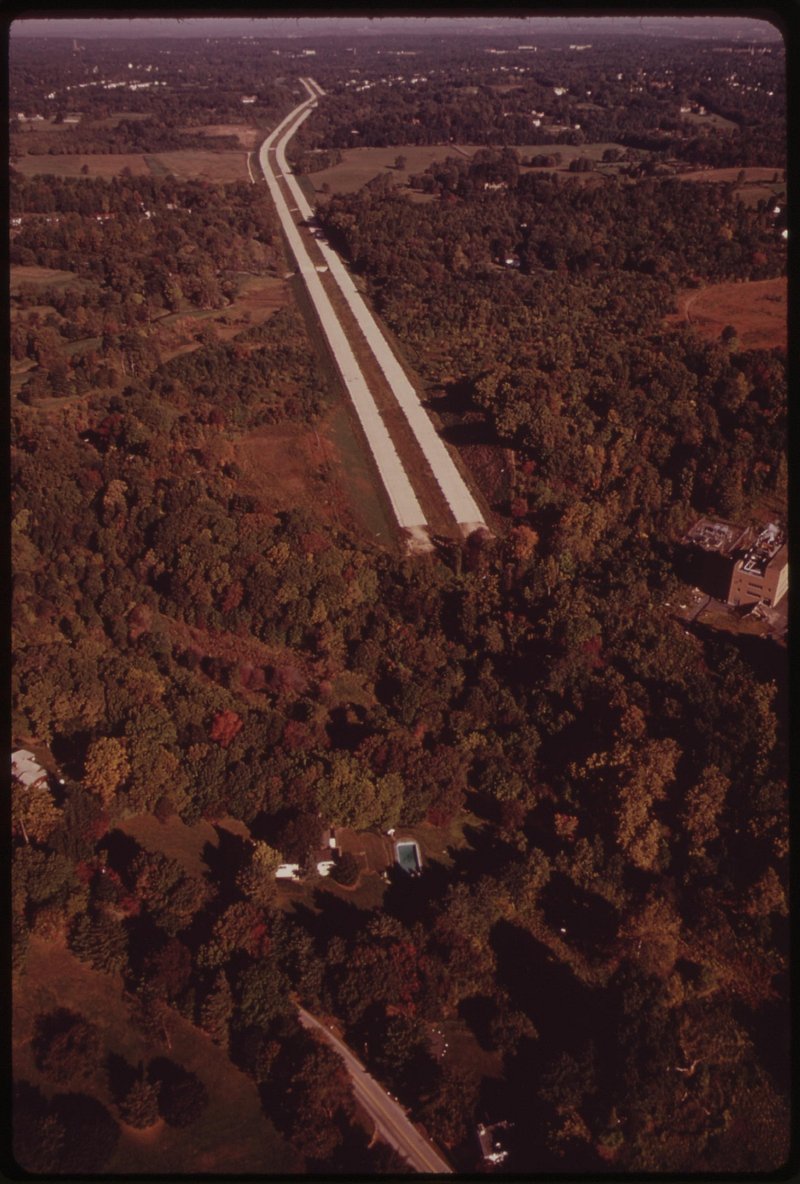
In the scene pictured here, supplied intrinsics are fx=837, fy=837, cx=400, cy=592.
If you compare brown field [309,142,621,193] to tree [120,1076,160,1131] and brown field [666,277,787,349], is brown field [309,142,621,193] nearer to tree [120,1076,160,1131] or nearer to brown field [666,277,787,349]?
brown field [666,277,787,349]

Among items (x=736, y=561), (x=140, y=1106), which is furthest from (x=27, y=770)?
(x=736, y=561)

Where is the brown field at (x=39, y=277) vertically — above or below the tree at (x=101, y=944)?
above

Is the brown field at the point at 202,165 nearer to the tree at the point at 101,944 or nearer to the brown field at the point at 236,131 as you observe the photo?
the brown field at the point at 236,131

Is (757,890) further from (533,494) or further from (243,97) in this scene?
(243,97)

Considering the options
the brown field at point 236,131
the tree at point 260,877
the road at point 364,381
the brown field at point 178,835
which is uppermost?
the brown field at point 236,131

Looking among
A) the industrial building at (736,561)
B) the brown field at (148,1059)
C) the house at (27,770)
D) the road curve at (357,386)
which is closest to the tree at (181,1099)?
the brown field at (148,1059)

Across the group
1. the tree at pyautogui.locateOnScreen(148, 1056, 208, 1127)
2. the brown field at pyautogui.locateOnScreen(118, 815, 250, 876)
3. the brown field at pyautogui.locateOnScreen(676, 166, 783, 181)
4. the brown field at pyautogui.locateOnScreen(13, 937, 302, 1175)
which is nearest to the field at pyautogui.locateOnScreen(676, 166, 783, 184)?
the brown field at pyautogui.locateOnScreen(676, 166, 783, 181)

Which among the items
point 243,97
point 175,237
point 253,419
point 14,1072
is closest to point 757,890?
point 14,1072
